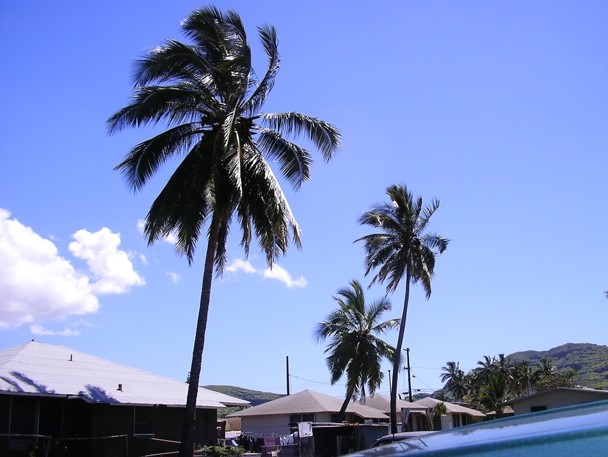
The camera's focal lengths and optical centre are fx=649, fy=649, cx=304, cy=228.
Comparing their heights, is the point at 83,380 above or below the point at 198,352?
below

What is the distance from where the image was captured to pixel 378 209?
3691 cm

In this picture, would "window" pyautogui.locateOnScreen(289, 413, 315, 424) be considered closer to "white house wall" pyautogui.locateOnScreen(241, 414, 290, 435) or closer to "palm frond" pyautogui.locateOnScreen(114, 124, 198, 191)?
"white house wall" pyautogui.locateOnScreen(241, 414, 290, 435)

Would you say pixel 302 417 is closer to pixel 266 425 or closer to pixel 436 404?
pixel 266 425

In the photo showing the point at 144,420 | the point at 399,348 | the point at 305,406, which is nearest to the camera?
the point at 144,420

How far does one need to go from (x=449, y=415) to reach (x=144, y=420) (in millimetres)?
47010

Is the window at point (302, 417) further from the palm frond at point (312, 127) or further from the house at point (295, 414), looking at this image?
the palm frond at point (312, 127)

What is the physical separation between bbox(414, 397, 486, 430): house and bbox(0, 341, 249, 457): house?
3598 centimetres

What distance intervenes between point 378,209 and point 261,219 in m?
17.8

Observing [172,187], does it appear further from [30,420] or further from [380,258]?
[380,258]

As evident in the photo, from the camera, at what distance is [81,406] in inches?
779

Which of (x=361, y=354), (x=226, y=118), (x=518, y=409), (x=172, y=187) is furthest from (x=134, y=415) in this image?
(x=518, y=409)

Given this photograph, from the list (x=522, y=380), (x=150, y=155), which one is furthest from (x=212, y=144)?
(x=522, y=380)

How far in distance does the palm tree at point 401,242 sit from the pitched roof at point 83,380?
13.1 meters

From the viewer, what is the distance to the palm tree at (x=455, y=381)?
401 ft
